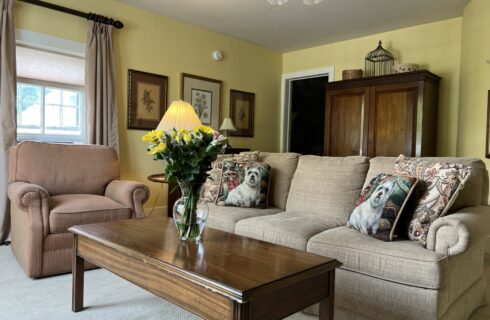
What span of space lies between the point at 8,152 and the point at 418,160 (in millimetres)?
3310

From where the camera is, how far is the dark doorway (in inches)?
220

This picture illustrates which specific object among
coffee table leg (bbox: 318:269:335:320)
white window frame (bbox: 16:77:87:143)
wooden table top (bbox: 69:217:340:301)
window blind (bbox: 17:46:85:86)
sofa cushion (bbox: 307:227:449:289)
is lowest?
coffee table leg (bbox: 318:269:335:320)

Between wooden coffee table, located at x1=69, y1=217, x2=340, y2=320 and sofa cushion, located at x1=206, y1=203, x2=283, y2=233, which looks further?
sofa cushion, located at x1=206, y1=203, x2=283, y2=233

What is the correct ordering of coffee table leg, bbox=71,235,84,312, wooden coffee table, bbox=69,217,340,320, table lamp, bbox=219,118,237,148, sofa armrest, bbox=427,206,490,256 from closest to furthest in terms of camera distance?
1. wooden coffee table, bbox=69,217,340,320
2. sofa armrest, bbox=427,206,490,256
3. coffee table leg, bbox=71,235,84,312
4. table lamp, bbox=219,118,237,148

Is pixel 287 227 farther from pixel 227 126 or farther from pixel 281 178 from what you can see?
pixel 227 126

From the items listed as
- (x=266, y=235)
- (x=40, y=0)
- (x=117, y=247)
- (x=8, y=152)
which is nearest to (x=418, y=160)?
(x=266, y=235)

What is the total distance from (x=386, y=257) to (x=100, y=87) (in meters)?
3.19

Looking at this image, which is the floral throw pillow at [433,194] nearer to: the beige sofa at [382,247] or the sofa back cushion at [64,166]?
the beige sofa at [382,247]

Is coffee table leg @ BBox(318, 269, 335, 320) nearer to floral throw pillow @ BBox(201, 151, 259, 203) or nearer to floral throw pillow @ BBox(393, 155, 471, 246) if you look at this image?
floral throw pillow @ BBox(393, 155, 471, 246)

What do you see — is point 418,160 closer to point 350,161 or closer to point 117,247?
point 350,161

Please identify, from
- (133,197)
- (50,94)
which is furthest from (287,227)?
(50,94)

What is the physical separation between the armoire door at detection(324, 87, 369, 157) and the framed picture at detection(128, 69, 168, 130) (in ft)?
7.02

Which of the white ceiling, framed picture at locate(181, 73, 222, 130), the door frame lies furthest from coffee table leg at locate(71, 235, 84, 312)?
the door frame

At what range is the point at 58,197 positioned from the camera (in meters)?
2.80
